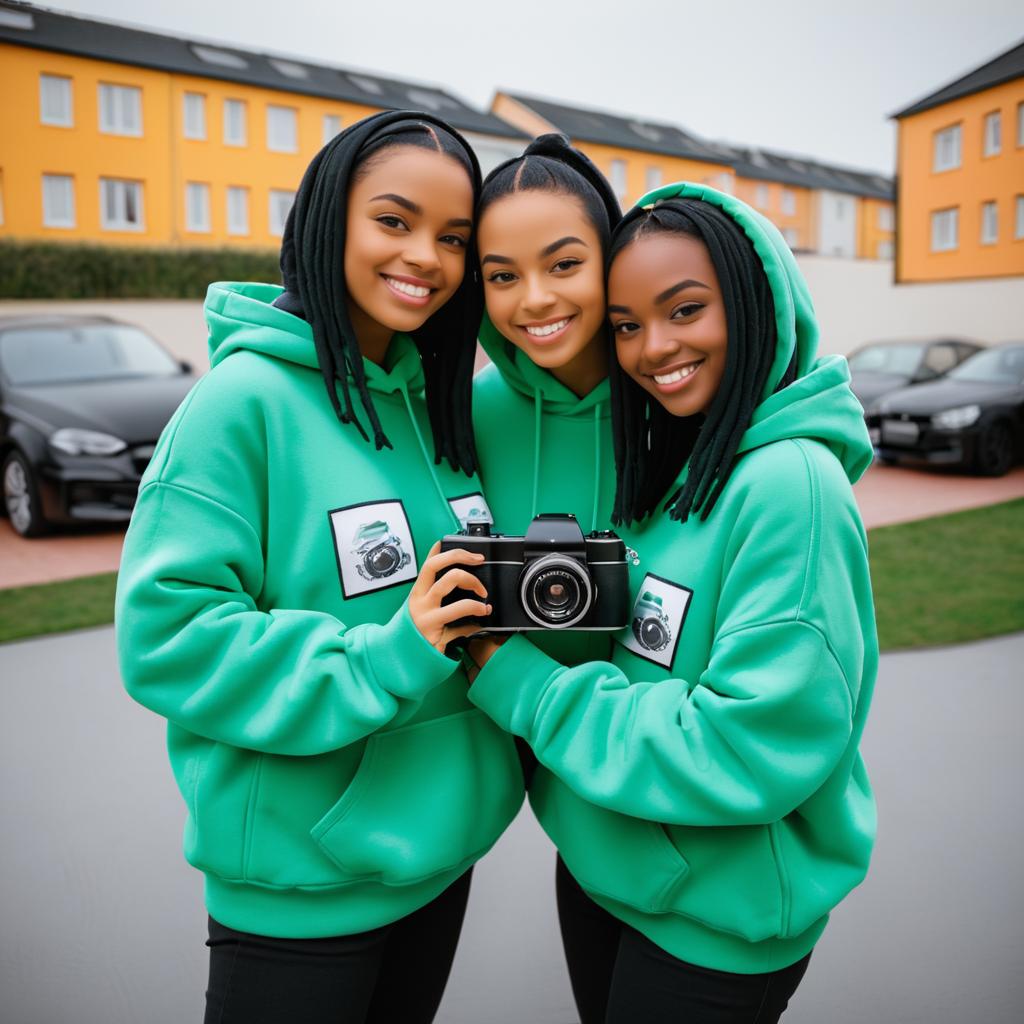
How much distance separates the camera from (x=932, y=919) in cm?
220

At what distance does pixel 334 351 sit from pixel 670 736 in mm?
665

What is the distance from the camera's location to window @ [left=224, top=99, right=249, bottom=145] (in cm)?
1181

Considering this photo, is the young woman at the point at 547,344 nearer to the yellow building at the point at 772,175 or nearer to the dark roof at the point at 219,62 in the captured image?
the dark roof at the point at 219,62

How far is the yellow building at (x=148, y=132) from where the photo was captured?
782 centimetres

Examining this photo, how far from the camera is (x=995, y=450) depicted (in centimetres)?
758

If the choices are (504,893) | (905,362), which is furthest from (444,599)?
(905,362)

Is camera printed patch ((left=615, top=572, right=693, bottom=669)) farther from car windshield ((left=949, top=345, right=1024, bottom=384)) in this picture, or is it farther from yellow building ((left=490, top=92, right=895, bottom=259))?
yellow building ((left=490, top=92, right=895, bottom=259))

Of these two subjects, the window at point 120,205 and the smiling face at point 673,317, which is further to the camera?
the window at point 120,205

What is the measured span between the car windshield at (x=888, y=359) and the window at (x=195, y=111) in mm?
8688

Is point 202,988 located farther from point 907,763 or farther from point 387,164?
point 907,763

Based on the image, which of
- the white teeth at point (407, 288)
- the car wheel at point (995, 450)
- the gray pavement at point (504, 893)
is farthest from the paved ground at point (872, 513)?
the white teeth at point (407, 288)

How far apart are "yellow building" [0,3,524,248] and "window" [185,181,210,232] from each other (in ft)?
0.06

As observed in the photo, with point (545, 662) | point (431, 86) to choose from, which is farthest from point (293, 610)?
point (431, 86)

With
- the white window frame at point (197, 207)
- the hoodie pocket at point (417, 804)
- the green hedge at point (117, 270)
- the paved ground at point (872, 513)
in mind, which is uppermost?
the white window frame at point (197, 207)
